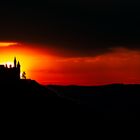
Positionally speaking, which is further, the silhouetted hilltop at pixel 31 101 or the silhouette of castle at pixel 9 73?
the silhouette of castle at pixel 9 73

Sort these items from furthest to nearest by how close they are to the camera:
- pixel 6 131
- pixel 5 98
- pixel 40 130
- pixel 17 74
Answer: pixel 17 74
pixel 5 98
pixel 40 130
pixel 6 131

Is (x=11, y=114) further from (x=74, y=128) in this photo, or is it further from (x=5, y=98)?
(x=74, y=128)

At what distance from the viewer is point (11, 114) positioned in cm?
11694

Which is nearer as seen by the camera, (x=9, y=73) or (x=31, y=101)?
(x=31, y=101)

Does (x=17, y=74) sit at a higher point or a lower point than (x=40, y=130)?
higher

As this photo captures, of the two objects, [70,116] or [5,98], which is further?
[70,116]

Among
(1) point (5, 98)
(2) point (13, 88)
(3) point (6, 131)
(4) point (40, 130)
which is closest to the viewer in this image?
(3) point (6, 131)

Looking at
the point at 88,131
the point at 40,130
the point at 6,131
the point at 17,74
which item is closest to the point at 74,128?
the point at 88,131

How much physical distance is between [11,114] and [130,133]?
57.1 m

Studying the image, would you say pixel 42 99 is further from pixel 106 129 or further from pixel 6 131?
pixel 6 131

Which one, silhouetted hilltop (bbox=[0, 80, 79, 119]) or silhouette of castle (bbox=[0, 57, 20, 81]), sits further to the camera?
silhouette of castle (bbox=[0, 57, 20, 81])

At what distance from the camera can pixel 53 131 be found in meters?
118

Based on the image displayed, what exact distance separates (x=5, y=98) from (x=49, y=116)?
1343 cm

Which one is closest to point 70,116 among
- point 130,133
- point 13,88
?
point 13,88
